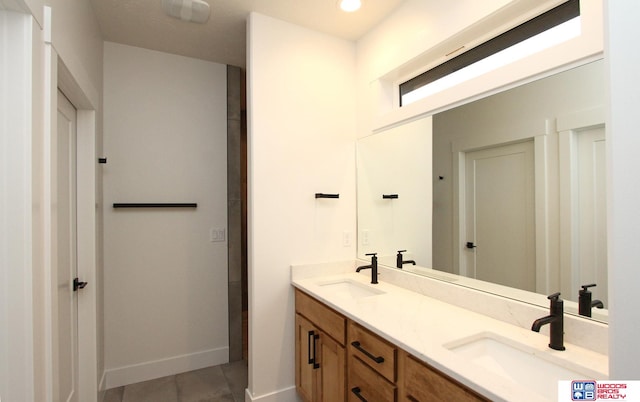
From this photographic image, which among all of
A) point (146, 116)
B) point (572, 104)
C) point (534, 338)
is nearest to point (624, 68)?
point (572, 104)

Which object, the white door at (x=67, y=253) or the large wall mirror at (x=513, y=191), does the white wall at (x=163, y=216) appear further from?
the large wall mirror at (x=513, y=191)

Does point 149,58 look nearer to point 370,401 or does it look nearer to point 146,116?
point 146,116

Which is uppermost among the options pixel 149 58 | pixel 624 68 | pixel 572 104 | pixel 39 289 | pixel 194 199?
pixel 149 58

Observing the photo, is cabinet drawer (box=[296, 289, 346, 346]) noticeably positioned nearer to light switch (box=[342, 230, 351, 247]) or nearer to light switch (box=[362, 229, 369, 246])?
light switch (box=[342, 230, 351, 247])

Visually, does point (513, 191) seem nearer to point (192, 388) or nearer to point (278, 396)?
point (278, 396)

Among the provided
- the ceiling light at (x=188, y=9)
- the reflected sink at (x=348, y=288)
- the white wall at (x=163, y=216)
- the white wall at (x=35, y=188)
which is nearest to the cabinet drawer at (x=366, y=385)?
the reflected sink at (x=348, y=288)

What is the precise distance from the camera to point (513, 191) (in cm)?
150

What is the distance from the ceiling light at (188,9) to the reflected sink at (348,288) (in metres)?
1.97

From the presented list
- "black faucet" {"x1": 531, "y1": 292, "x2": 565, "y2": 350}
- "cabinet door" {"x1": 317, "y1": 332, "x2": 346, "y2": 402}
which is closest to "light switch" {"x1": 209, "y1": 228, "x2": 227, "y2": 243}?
"cabinet door" {"x1": 317, "y1": 332, "x2": 346, "y2": 402}

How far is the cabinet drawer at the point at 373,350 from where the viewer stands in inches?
50.3

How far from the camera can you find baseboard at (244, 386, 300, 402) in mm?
2072

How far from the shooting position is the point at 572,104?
1.26 meters

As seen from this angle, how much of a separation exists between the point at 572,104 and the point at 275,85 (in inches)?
65.1

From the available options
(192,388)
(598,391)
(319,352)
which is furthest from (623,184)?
(192,388)
